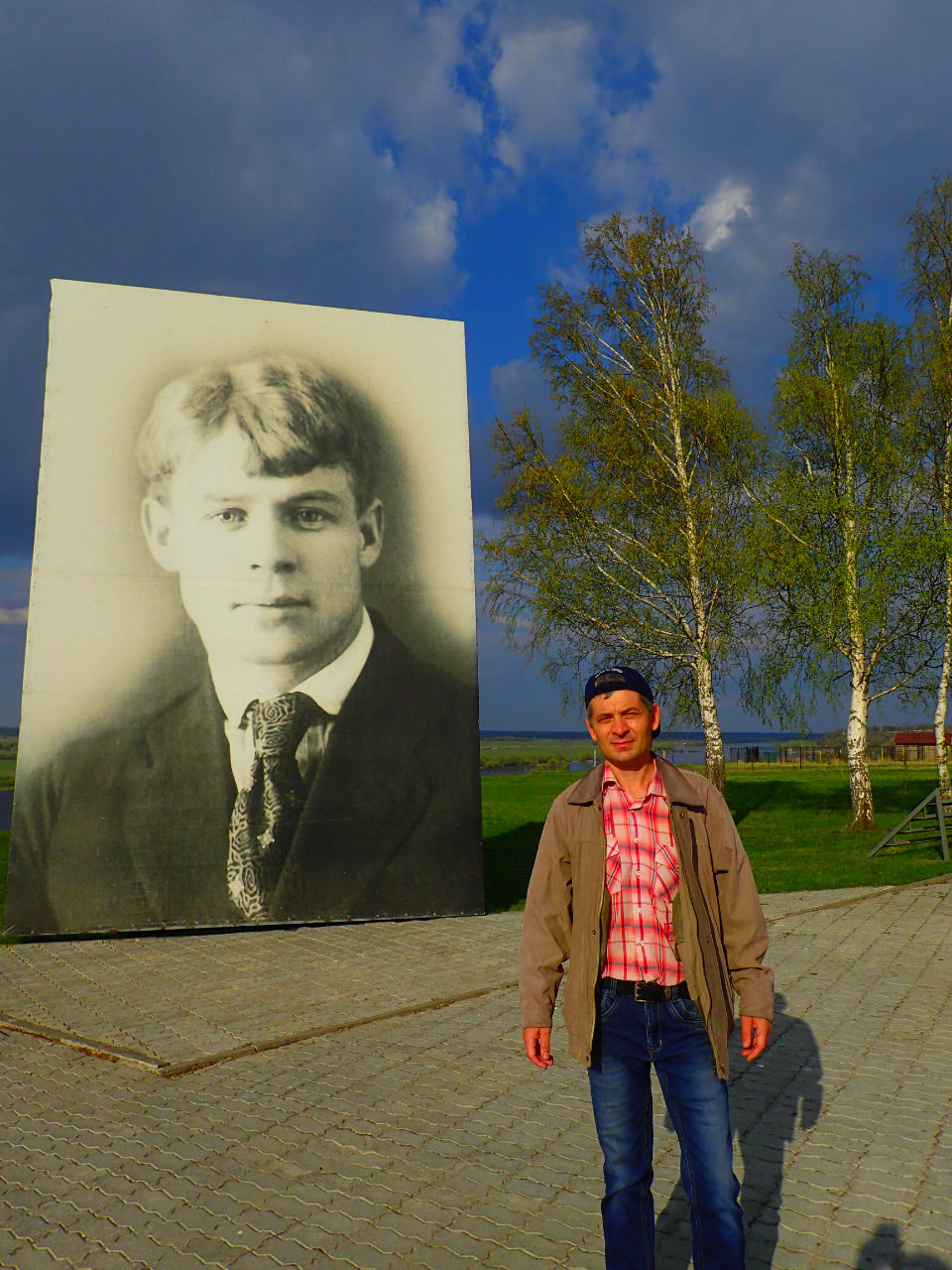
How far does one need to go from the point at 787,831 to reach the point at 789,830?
20 centimetres

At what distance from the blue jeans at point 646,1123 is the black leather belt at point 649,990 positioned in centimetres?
2

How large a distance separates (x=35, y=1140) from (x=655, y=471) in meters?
16.7

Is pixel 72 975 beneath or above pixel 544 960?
beneath

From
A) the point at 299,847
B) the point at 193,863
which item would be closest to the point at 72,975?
the point at 193,863

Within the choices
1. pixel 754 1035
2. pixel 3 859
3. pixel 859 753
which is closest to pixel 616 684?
pixel 754 1035

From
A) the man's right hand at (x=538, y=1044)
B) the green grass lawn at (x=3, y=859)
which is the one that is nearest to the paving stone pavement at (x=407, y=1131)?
the man's right hand at (x=538, y=1044)

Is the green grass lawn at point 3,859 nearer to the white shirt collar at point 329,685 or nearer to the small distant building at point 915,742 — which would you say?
the white shirt collar at point 329,685

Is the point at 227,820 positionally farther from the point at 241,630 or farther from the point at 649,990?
the point at 649,990

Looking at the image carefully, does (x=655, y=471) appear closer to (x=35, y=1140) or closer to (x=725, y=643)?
(x=725, y=643)

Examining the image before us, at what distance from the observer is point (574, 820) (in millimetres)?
3195

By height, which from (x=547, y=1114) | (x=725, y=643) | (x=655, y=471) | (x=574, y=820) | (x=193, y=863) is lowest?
(x=547, y=1114)

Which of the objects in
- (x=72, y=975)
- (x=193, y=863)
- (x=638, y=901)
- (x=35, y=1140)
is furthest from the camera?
(x=193, y=863)

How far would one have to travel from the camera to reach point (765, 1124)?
16.2 ft

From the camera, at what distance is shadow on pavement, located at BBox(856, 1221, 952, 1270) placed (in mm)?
3520
